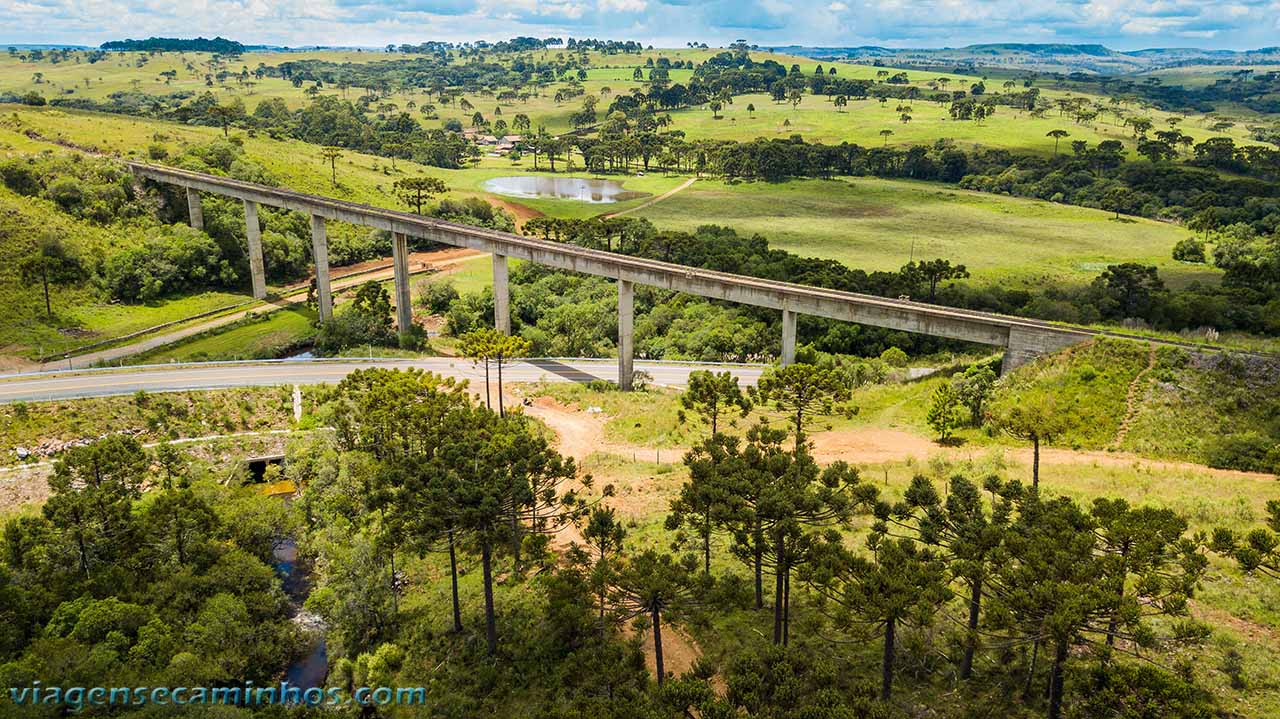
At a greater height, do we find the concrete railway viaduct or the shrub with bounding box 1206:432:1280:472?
the concrete railway viaduct

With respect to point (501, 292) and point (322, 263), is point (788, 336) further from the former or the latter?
point (322, 263)

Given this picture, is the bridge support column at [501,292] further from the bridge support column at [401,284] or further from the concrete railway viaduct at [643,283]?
the bridge support column at [401,284]

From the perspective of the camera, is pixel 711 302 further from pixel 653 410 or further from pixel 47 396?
pixel 47 396

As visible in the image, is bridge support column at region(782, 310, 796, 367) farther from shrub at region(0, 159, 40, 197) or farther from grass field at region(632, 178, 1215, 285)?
shrub at region(0, 159, 40, 197)

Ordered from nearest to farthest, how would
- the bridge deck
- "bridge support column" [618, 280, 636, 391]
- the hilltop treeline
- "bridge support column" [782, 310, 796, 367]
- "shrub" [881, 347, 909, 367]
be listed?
the bridge deck → "bridge support column" [782, 310, 796, 367] → "shrub" [881, 347, 909, 367] → "bridge support column" [618, 280, 636, 391] → the hilltop treeline

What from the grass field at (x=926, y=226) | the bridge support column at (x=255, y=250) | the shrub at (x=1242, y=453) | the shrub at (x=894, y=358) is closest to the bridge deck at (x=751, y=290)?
the shrub at (x=894, y=358)

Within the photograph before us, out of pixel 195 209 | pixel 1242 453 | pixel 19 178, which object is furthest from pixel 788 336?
pixel 19 178

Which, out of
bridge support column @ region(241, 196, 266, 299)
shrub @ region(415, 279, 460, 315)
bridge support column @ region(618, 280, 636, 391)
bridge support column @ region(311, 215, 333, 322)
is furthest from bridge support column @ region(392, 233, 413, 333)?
bridge support column @ region(618, 280, 636, 391)
